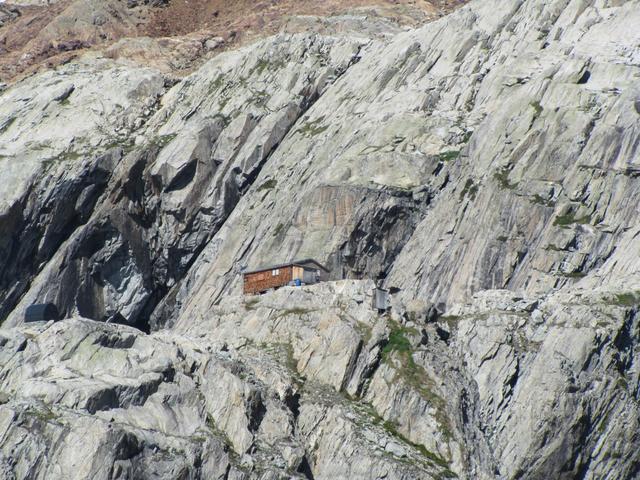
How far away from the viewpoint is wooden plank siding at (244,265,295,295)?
98.6 m

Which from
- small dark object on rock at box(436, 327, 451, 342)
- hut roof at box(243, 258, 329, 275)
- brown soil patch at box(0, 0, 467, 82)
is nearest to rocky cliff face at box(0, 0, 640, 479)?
small dark object on rock at box(436, 327, 451, 342)

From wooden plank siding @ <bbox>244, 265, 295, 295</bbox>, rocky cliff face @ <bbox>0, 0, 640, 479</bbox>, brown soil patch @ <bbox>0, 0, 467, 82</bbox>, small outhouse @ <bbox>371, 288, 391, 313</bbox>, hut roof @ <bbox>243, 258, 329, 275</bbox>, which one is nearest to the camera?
rocky cliff face @ <bbox>0, 0, 640, 479</bbox>

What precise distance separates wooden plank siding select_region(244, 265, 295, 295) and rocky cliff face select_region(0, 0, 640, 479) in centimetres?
318

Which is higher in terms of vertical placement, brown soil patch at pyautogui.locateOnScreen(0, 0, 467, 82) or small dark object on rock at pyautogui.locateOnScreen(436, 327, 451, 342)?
small dark object on rock at pyautogui.locateOnScreen(436, 327, 451, 342)

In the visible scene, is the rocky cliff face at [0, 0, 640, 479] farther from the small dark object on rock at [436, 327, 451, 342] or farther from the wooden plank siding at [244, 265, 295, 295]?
the wooden plank siding at [244, 265, 295, 295]

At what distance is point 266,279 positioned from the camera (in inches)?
3984

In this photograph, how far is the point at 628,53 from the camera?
351 feet

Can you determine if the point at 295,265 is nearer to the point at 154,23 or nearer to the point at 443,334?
the point at 443,334

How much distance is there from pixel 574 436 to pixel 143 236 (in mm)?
63611

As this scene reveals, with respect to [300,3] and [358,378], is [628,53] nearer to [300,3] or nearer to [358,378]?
[358,378]

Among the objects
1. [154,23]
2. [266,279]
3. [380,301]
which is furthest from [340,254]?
[154,23]

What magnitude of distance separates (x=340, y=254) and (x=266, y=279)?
7.93m

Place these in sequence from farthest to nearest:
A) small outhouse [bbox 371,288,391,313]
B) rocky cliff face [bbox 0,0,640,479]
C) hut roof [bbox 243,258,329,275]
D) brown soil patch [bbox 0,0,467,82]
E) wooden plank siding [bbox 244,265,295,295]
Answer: brown soil patch [bbox 0,0,467,82], hut roof [bbox 243,258,329,275], wooden plank siding [bbox 244,265,295,295], small outhouse [bbox 371,288,391,313], rocky cliff face [bbox 0,0,640,479]

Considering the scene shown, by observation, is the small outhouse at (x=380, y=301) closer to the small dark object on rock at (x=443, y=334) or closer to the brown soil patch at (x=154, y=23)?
the small dark object on rock at (x=443, y=334)
